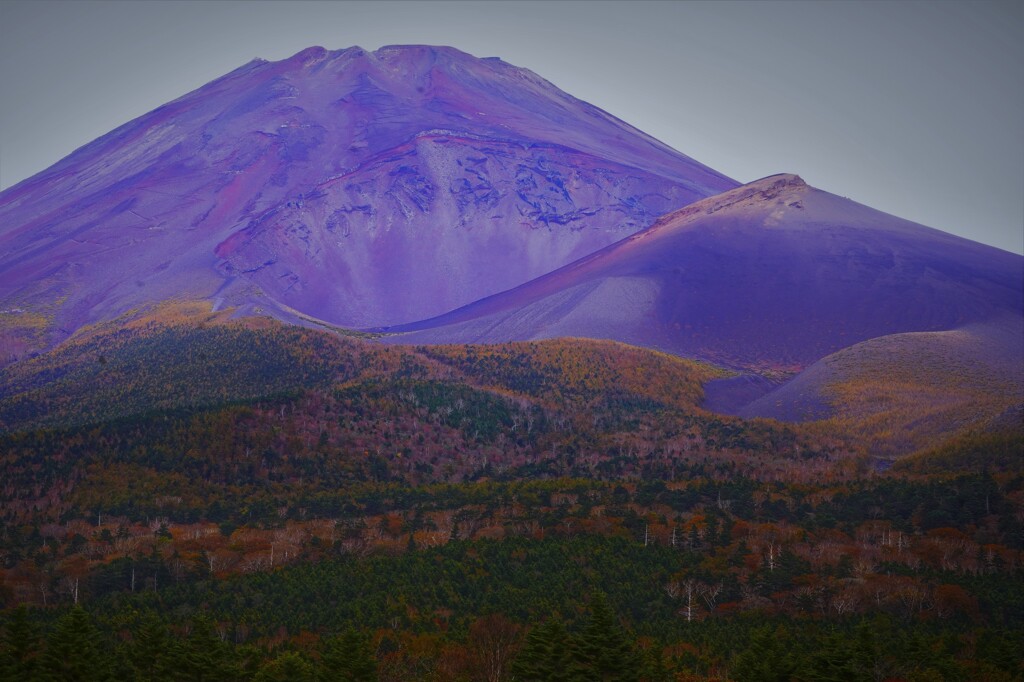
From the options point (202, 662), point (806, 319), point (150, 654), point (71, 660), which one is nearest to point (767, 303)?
point (806, 319)

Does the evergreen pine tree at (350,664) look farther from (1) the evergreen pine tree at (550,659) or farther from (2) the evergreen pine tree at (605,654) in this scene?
(2) the evergreen pine tree at (605,654)

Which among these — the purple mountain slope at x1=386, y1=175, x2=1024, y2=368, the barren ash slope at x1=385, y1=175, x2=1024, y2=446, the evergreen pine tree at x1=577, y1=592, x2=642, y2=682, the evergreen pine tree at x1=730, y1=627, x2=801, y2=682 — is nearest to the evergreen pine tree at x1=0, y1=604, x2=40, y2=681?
the evergreen pine tree at x1=577, y1=592, x2=642, y2=682

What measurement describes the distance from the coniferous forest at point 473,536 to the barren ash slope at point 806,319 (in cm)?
1883

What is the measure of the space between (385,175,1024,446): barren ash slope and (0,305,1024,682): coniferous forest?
18.8 metres

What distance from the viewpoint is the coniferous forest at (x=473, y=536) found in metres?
49.5

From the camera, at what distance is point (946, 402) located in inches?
4919

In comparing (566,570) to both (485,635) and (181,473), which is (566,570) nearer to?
(485,635)

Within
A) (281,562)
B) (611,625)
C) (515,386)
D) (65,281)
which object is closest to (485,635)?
(611,625)

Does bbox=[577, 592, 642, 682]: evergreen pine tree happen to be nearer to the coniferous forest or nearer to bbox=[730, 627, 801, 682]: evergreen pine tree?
the coniferous forest

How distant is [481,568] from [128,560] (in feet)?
73.2

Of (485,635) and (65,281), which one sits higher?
(65,281)

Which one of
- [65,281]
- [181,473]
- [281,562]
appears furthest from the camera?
[65,281]

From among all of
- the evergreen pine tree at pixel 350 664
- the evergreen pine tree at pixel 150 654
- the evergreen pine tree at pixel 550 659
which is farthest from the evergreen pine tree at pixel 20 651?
the evergreen pine tree at pixel 550 659

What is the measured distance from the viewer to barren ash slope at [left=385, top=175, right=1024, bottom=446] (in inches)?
5443
